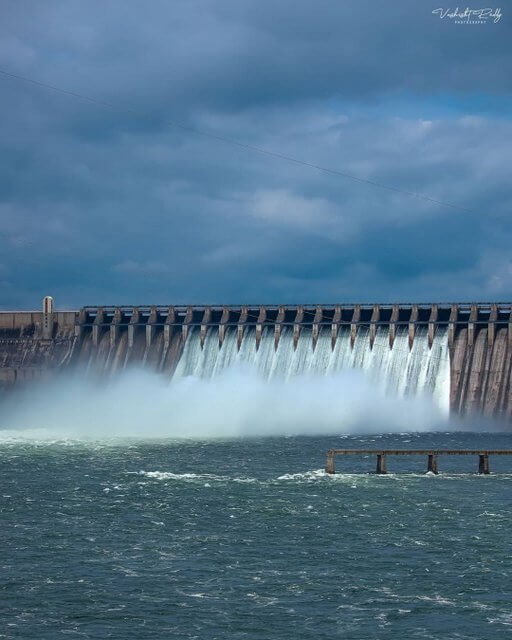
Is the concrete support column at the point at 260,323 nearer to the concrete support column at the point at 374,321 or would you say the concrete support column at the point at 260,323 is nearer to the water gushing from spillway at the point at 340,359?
the water gushing from spillway at the point at 340,359

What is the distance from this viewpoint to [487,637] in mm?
36531

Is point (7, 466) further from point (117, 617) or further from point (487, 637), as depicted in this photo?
point (487, 637)

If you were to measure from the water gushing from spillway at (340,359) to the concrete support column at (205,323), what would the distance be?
0.46 m

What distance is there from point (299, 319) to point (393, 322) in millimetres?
10813

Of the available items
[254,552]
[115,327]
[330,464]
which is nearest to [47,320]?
[115,327]

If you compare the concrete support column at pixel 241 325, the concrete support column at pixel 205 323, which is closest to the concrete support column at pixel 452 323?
the concrete support column at pixel 241 325

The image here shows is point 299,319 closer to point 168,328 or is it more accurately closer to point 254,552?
point 168,328

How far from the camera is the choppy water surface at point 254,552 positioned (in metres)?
38.4

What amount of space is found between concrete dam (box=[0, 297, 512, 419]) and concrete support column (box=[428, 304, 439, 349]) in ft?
0.38

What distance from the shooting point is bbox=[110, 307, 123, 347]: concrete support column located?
12875 cm

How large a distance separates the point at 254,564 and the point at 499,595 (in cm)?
1005

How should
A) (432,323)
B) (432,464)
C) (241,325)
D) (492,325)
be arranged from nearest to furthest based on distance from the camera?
(432,464)
(492,325)
(432,323)
(241,325)

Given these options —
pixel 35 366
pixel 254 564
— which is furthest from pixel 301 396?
pixel 254 564

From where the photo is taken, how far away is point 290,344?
119 metres
